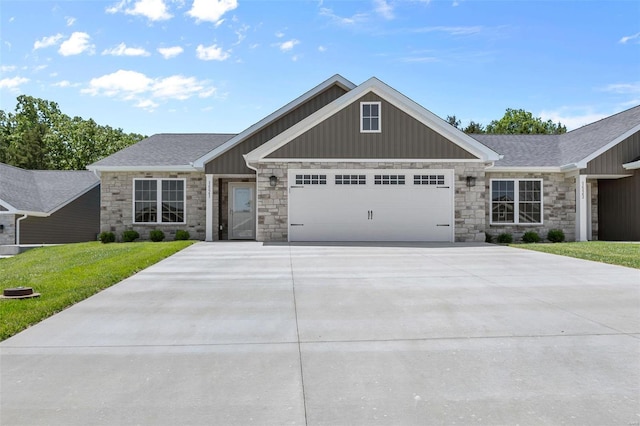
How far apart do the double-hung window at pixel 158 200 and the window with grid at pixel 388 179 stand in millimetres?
7656

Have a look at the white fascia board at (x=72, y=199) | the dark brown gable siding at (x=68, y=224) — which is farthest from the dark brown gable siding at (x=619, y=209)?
the dark brown gable siding at (x=68, y=224)

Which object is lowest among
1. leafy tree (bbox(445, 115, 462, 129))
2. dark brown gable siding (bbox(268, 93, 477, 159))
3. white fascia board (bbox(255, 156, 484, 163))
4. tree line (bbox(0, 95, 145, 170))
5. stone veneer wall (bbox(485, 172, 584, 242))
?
stone veneer wall (bbox(485, 172, 584, 242))

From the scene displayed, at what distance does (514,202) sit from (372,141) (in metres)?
6.56

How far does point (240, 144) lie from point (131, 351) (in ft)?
43.2

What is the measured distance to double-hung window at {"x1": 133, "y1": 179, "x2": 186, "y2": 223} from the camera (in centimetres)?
1786

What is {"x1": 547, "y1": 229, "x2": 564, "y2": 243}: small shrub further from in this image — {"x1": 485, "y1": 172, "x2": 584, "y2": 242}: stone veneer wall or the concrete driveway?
the concrete driveway

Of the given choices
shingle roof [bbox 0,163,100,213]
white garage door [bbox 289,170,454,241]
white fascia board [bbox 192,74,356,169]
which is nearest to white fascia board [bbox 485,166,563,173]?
white garage door [bbox 289,170,454,241]

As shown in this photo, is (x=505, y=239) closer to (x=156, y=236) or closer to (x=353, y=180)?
(x=353, y=180)

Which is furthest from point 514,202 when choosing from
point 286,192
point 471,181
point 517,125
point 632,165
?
point 517,125

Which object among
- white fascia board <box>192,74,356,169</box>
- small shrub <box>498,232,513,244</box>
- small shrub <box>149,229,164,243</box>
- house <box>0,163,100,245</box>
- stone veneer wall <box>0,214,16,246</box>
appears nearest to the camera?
white fascia board <box>192,74,356,169</box>

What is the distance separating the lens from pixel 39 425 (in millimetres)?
3193

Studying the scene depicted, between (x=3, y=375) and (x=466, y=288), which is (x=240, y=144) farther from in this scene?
(x=3, y=375)

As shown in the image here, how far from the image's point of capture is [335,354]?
458 cm

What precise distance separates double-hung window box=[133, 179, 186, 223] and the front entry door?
1.89 m
